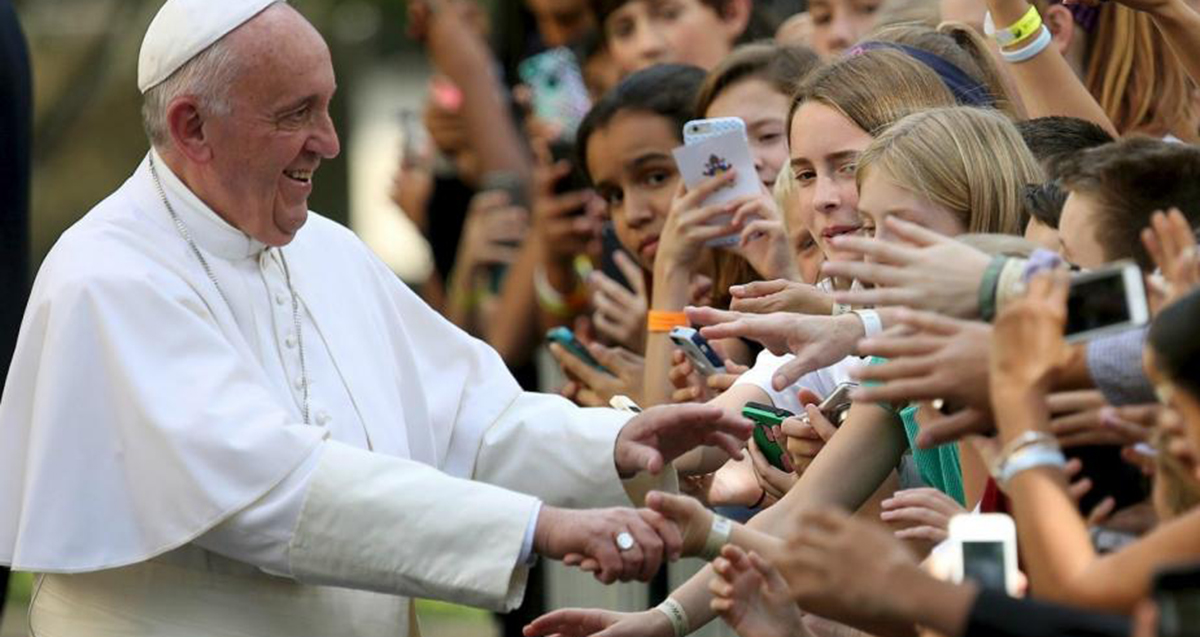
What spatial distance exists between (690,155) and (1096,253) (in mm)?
2130

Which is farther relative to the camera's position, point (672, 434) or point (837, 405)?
point (837, 405)

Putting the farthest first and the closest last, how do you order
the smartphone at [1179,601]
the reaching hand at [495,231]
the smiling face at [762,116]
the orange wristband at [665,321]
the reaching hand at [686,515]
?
the reaching hand at [495,231] < the smiling face at [762,116] < the orange wristband at [665,321] < the reaching hand at [686,515] < the smartphone at [1179,601]

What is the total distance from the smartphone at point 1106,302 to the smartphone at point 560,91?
503cm

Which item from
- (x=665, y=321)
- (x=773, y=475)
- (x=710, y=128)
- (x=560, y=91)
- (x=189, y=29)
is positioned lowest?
(x=773, y=475)

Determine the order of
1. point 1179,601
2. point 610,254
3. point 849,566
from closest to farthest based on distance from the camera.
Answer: point 1179,601, point 849,566, point 610,254

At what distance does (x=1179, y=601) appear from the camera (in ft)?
10.5

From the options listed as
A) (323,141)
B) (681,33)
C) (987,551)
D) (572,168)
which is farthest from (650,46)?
(987,551)

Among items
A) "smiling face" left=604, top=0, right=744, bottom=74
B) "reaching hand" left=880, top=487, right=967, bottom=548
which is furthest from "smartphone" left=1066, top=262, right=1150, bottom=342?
"smiling face" left=604, top=0, right=744, bottom=74

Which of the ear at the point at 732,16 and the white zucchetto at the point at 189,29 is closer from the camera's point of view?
the white zucchetto at the point at 189,29

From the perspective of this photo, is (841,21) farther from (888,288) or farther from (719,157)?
(888,288)

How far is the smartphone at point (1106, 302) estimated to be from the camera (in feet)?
A: 12.5

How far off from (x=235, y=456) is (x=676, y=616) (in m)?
1.06

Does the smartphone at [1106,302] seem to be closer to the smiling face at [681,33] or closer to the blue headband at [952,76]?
the blue headband at [952,76]

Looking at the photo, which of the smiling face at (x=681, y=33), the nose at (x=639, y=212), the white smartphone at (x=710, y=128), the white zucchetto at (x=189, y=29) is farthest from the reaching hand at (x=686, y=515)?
the smiling face at (x=681, y=33)
